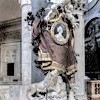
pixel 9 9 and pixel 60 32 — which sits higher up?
pixel 9 9

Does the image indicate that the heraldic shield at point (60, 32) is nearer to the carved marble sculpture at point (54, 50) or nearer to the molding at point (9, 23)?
the carved marble sculpture at point (54, 50)

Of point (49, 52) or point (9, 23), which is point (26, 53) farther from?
point (9, 23)

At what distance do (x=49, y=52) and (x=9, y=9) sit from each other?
6981mm

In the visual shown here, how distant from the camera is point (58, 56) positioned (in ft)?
15.9

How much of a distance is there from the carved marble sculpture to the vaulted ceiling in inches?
246

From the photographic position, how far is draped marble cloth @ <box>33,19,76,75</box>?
188 inches

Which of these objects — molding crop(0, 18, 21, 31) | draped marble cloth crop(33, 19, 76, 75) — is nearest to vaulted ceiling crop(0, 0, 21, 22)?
molding crop(0, 18, 21, 31)

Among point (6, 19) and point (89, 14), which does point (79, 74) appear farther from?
point (89, 14)

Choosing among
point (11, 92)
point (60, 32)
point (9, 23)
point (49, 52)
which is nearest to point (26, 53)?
point (11, 92)

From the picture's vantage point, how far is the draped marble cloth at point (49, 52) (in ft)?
15.6

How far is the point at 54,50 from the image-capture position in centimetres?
484

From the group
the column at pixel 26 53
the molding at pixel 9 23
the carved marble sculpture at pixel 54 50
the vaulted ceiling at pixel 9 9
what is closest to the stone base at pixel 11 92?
the column at pixel 26 53

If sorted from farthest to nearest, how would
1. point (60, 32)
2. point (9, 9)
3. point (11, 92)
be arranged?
point (9, 9) < point (11, 92) < point (60, 32)

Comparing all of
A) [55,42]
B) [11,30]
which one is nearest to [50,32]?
[55,42]
